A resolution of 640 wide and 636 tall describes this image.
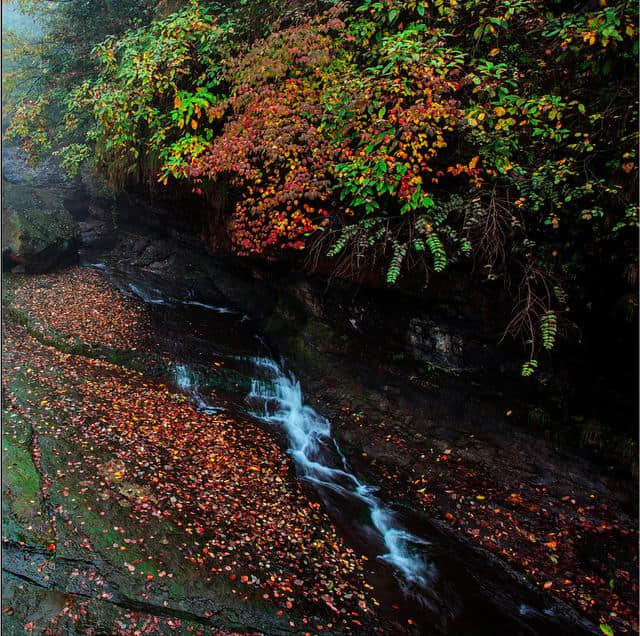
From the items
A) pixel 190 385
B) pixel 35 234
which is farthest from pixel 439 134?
pixel 35 234

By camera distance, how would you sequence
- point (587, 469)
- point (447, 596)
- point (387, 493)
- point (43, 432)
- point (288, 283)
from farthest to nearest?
point (288, 283) → point (387, 493) → point (587, 469) → point (43, 432) → point (447, 596)

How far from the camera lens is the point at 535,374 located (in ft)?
23.0

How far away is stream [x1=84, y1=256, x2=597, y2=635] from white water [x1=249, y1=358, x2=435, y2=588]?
0.02m

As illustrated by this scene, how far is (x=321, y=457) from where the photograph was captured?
793cm

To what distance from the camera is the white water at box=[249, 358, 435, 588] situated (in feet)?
20.0

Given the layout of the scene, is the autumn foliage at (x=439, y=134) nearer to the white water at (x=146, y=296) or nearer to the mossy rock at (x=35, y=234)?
the white water at (x=146, y=296)

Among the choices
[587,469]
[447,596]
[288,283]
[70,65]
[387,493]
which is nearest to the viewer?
[447,596]

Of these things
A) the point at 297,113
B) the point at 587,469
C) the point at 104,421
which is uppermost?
the point at 297,113

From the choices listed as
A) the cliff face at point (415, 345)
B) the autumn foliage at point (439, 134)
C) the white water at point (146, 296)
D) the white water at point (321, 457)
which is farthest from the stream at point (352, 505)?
the autumn foliage at point (439, 134)

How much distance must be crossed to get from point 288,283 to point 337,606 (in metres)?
6.81

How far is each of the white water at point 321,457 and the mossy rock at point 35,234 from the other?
26.6 ft

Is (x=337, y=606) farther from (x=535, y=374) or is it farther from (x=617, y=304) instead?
(x=617, y=304)

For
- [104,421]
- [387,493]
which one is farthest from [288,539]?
[104,421]

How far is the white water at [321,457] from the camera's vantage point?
6105 mm
